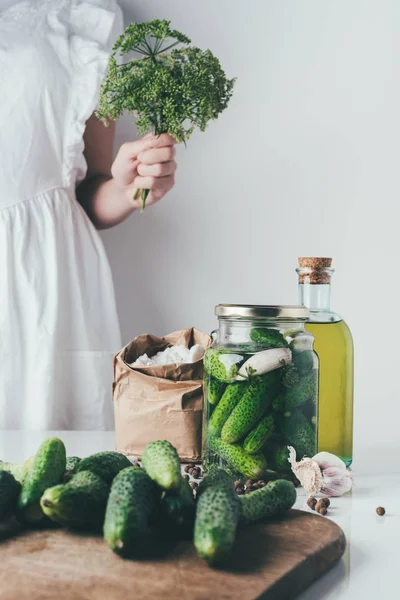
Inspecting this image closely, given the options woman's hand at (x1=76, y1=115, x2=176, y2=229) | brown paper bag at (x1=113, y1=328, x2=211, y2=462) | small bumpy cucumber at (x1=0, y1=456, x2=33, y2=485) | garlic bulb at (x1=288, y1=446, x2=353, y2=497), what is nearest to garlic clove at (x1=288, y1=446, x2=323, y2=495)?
garlic bulb at (x1=288, y1=446, x2=353, y2=497)

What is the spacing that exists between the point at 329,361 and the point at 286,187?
1177mm

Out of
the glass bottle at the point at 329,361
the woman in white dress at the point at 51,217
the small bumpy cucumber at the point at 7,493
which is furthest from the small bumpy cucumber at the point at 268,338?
the woman in white dress at the point at 51,217

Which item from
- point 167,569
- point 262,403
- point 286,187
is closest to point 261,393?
point 262,403

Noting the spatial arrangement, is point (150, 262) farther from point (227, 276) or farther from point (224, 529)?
point (224, 529)

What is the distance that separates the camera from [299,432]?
0.95 metres

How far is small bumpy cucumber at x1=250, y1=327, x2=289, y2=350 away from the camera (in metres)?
0.96

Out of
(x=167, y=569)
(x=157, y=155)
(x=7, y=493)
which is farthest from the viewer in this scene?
(x=157, y=155)

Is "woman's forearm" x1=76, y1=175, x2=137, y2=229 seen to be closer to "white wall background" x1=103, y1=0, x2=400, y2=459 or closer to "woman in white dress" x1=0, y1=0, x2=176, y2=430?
"woman in white dress" x1=0, y1=0, x2=176, y2=430

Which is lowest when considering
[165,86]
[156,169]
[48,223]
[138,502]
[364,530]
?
[364,530]

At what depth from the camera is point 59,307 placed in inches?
75.0

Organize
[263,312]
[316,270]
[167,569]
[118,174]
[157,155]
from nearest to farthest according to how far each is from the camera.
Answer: [167,569]
[263,312]
[316,270]
[157,155]
[118,174]

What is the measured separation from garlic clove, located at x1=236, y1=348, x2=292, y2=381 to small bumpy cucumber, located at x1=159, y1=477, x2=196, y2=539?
257mm

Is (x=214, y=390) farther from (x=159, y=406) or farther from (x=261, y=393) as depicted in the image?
(x=159, y=406)

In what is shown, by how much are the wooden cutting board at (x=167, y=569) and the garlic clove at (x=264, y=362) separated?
0.78 ft
